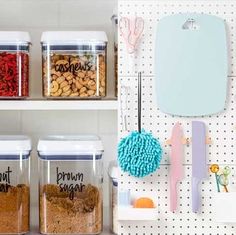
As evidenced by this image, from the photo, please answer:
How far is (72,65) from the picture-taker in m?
1.65

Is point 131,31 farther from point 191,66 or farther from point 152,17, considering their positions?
point 191,66

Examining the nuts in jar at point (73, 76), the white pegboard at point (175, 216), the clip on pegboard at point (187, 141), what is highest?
the nuts in jar at point (73, 76)

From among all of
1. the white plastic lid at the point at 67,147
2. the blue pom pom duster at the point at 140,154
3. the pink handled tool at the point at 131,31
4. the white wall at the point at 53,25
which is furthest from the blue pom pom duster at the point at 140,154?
the white wall at the point at 53,25

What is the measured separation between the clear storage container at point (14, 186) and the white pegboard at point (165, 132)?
0.82 ft

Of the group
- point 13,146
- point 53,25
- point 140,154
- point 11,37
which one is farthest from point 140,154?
point 53,25

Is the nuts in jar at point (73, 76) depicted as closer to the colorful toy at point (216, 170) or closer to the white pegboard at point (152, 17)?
the white pegboard at point (152, 17)

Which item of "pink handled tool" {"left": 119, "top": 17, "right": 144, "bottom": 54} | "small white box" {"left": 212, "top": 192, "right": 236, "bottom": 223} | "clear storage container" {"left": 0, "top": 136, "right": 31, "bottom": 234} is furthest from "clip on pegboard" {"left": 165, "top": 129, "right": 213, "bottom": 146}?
"clear storage container" {"left": 0, "top": 136, "right": 31, "bottom": 234}

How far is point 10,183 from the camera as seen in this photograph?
164 centimetres

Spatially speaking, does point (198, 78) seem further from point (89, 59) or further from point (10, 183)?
point (10, 183)

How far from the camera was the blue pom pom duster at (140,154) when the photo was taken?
A: 155 cm

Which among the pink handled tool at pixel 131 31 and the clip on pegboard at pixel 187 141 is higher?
the pink handled tool at pixel 131 31

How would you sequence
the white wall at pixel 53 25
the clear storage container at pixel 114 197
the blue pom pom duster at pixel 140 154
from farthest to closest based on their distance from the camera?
the white wall at pixel 53 25, the clear storage container at pixel 114 197, the blue pom pom duster at pixel 140 154

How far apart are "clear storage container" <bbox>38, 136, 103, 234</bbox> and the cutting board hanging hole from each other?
37 cm

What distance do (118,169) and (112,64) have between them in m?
0.38
